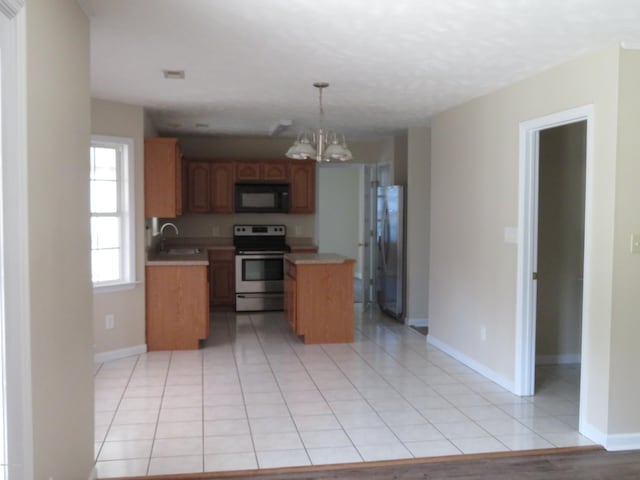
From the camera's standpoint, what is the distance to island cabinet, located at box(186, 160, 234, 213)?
8.02m

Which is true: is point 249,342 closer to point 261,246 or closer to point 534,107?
point 261,246

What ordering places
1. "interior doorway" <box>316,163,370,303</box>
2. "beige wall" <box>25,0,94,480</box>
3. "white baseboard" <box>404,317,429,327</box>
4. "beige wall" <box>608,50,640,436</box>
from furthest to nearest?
"interior doorway" <box>316,163,370,303</box>, "white baseboard" <box>404,317,429,327</box>, "beige wall" <box>608,50,640,436</box>, "beige wall" <box>25,0,94,480</box>

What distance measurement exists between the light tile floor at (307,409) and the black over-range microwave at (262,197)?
2697mm

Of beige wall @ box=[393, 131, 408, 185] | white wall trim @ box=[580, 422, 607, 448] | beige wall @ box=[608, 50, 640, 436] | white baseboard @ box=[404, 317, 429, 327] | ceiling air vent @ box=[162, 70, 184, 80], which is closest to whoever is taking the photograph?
beige wall @ box=[608, 50, 640, 436]

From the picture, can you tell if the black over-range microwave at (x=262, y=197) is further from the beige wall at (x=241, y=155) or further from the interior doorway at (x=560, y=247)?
the interior doorway at (x=560, y=247)

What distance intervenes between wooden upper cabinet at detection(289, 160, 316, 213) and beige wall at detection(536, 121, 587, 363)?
378 centimetres

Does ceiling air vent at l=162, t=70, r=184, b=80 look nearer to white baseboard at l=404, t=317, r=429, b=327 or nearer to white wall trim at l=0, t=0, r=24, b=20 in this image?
white wall trim at l=0, t=0, r=24, b=20

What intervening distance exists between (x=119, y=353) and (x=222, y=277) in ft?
8.70

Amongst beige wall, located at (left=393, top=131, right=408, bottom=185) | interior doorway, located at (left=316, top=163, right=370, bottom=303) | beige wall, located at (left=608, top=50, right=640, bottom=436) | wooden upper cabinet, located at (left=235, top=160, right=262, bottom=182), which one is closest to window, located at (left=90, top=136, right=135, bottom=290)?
wooden upper cabinet, located at (left=235, top=160, right=262, bottom=182)

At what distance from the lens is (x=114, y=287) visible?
5.43m

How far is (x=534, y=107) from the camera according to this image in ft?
14.0

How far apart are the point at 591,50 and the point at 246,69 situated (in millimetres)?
2264

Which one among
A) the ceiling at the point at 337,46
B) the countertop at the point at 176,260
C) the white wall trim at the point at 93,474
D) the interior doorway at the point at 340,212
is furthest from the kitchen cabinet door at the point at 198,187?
the white wall trim at the point at 93,474

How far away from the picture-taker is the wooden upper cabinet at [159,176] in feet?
19.0
